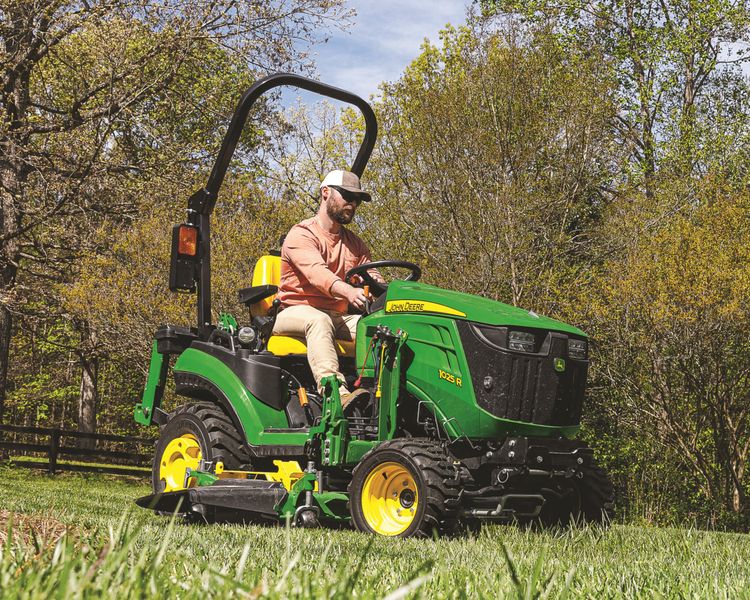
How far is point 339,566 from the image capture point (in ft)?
7.90

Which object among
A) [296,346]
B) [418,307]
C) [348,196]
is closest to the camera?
[418,307]

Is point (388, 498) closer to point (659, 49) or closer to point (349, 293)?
point (349, 293)

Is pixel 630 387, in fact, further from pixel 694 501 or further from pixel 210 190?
pixel 210 190

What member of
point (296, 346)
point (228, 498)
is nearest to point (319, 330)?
point (296, 346)

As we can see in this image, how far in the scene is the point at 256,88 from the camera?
21.3ft

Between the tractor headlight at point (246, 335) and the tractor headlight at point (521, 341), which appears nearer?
the tractor headlight at point (521, 341)

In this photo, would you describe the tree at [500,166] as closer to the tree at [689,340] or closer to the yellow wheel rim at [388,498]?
the tree at [689,340]

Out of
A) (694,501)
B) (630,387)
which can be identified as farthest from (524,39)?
(694,501)

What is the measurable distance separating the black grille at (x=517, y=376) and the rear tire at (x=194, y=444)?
6.24ft

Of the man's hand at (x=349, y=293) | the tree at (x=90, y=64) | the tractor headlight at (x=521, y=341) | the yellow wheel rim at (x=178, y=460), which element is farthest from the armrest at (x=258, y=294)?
the tree at (x=90, y=64)

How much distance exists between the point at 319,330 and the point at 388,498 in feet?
3.84

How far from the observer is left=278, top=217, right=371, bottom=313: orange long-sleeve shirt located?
20.0 ft

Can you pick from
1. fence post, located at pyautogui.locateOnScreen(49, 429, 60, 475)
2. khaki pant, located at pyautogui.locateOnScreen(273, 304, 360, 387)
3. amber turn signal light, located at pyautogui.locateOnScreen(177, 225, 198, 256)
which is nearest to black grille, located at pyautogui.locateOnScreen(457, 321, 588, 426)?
khaki pant, located at pyautogui.locateOnScreen(273, 304, 360, 387)

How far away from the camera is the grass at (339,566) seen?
4.62 ft
